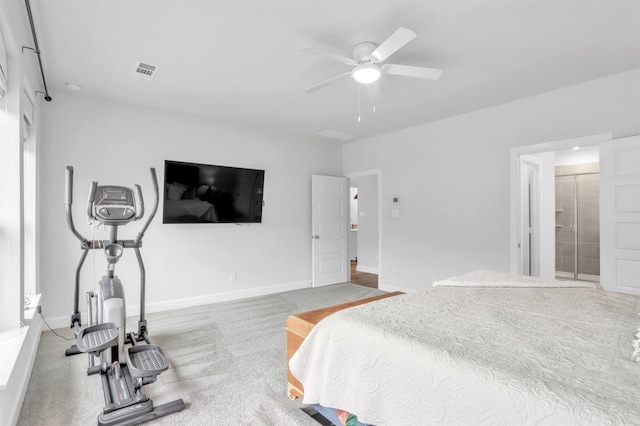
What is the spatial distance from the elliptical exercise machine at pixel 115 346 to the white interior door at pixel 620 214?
3.85 m

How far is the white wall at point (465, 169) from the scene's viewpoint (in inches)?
128

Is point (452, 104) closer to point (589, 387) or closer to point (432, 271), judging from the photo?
point (432, 271)

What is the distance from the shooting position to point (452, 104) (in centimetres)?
390

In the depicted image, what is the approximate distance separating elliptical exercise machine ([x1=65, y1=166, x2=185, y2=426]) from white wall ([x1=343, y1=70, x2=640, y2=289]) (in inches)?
143

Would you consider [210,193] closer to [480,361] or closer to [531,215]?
[480,361]

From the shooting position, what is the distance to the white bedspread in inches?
38.5

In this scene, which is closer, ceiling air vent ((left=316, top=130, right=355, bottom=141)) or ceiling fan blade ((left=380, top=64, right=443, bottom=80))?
ceiling fan blade ((left=380, top=64, right=443, bottom=80))

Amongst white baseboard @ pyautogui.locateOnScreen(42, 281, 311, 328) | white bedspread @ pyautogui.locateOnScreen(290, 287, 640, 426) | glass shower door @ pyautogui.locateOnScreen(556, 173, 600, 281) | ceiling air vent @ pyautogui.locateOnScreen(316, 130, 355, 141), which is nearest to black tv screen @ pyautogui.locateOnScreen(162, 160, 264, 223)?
white baseboard @ pyautogui.locateOnScreen(42, 281, 311, 328)

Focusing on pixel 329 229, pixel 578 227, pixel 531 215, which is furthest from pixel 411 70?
pixel 578 227

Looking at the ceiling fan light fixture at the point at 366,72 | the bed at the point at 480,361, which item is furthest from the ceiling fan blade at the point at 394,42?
the bed at the point at 480,361

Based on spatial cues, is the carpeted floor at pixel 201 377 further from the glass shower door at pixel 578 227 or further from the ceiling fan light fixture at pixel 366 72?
the glass shower door at pixel 578 227

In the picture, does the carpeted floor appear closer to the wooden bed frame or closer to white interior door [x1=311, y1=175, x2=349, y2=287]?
the wooden bed frame

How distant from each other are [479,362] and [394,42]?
1927mm

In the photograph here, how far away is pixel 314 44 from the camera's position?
2.54 m
